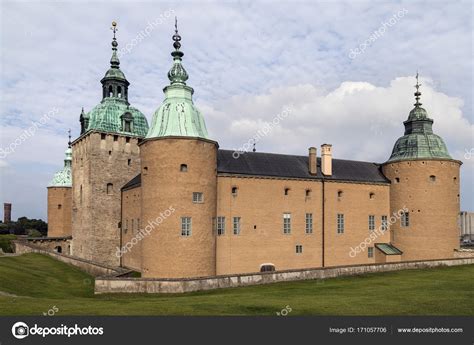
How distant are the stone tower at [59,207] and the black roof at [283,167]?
2021cm

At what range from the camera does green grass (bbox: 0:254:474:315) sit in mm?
16297

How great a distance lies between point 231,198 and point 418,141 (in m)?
19.0

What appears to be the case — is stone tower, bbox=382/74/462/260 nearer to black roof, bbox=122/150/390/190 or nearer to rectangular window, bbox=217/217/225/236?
black roof, bbox=122/150/390/190

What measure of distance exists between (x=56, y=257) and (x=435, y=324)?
36.8 metres

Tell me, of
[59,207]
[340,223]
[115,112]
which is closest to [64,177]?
[59,207]

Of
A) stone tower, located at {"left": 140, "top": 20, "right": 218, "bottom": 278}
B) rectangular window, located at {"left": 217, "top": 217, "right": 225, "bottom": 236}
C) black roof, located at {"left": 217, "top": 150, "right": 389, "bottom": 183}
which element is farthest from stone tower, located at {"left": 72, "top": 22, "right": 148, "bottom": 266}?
rectangular window, located at {"left": 217, "top": 217, "right": 225, "bottom": 236}

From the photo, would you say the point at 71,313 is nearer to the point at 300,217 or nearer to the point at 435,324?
the point at 435,324

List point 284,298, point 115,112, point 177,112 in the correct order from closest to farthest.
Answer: point 284,298 < point 177,112 < point 115,112

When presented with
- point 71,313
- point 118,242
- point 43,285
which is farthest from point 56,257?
point 71,313

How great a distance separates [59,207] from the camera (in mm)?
56625

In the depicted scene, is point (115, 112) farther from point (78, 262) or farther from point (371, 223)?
point (371, 223)

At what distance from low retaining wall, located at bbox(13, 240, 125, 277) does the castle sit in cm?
230

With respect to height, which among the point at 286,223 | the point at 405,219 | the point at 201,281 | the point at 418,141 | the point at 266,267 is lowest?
the point at 266,267

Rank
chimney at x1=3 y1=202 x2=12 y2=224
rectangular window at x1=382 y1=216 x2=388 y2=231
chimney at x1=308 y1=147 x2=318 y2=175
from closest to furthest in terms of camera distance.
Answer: chimney at x1=308 y1=147 x2=318 y2=175 → rectangular window at x1=382 y1=216 x2=388 y2=231 → chimney at x1=3 y1=202 x2=12 y2=224
